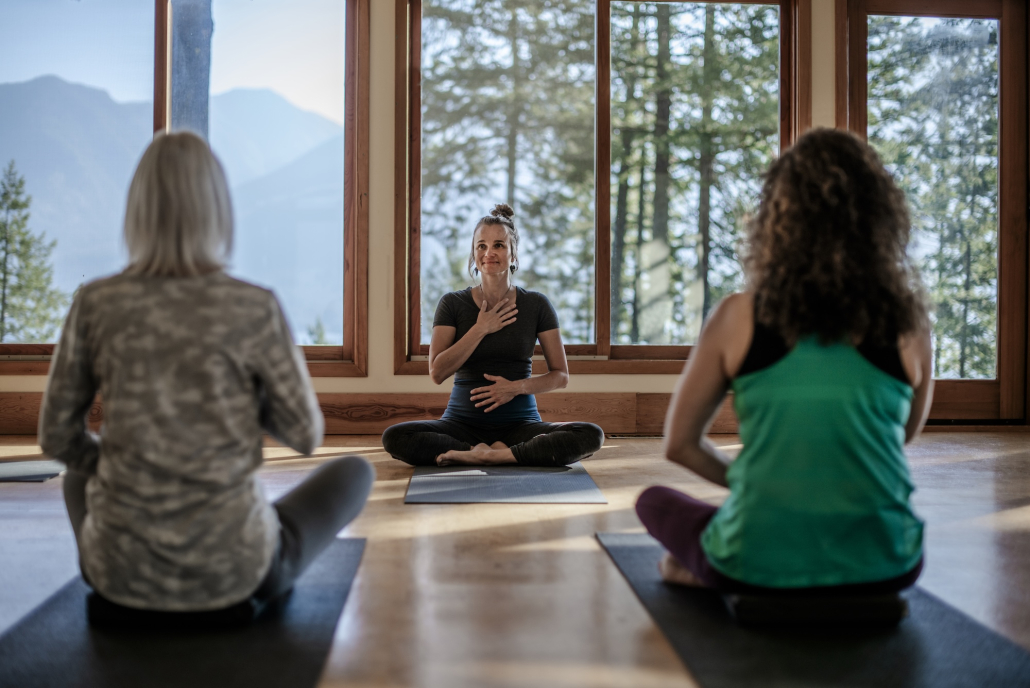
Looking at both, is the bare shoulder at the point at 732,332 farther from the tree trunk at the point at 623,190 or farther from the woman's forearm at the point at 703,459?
the tree trunk at the point at 623,190

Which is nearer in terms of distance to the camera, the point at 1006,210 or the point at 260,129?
the point at 260,129

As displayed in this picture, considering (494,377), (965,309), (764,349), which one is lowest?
(494,377)

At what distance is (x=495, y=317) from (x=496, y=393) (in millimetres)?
304

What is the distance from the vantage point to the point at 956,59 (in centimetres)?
477

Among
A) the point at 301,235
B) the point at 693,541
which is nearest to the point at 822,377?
the point at 693,541

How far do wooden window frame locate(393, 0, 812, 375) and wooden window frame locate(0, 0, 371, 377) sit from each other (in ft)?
0.56

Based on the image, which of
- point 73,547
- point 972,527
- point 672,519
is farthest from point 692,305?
point 73,547

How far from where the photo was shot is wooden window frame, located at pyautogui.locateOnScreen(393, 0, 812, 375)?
176 inches

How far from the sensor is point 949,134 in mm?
4754

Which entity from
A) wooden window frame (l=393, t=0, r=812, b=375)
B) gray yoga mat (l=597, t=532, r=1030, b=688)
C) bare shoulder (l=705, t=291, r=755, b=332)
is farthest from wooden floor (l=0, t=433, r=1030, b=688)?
wooden window frame (l=393, t=0, r=812, b=375)

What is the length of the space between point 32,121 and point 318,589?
13.3 feet

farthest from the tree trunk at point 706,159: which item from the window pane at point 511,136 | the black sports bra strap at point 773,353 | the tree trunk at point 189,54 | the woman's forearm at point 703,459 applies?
the black sports bra strap at point 773,353

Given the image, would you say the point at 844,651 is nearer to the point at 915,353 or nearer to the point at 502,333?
the point at 915,353

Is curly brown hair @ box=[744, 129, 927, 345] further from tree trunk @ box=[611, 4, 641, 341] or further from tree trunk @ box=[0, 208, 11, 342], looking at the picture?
tree trunk @ box=[0, 208, 11, 342]
